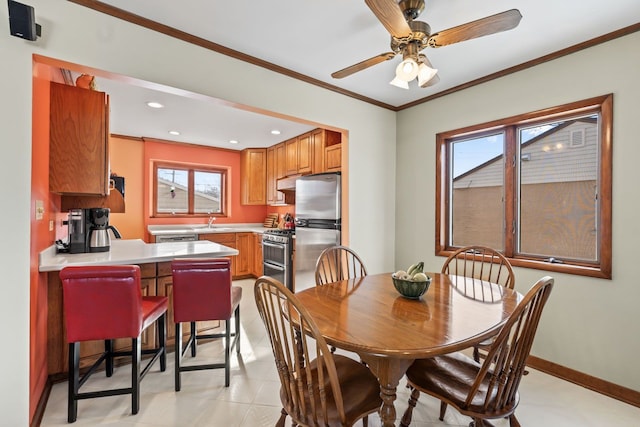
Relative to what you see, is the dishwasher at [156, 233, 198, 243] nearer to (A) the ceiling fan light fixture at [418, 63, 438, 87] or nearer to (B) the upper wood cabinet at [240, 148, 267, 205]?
(B) the upper wood cabinet at [240, 148, 267, 205]

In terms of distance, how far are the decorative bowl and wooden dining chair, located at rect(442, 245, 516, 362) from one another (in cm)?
41

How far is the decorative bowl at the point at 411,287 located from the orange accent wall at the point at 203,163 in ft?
15.4

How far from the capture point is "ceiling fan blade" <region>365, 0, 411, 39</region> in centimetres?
132

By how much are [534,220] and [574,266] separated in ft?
1.51

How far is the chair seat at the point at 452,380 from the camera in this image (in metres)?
1.26

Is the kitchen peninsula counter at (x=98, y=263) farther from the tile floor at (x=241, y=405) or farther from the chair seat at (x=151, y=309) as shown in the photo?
the chair seat at (x=151, y=309)

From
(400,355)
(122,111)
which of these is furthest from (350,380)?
(122,111)

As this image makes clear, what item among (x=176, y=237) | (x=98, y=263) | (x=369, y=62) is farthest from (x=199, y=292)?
(x=176, y=237)

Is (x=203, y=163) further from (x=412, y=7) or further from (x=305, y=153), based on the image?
(x=412, y=7)

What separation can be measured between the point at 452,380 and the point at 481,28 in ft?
5.55

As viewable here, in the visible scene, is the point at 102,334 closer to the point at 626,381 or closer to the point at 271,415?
the point at 271,415

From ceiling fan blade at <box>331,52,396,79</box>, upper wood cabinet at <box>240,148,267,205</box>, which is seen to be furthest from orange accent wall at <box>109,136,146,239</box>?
ceiling fan blade at <box>331,52,396,79</box>

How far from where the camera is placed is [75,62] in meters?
1.80

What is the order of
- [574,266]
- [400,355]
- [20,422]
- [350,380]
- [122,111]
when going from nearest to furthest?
[400,355] < [350,380] < [20,422] < [574,266] < [122,111]
